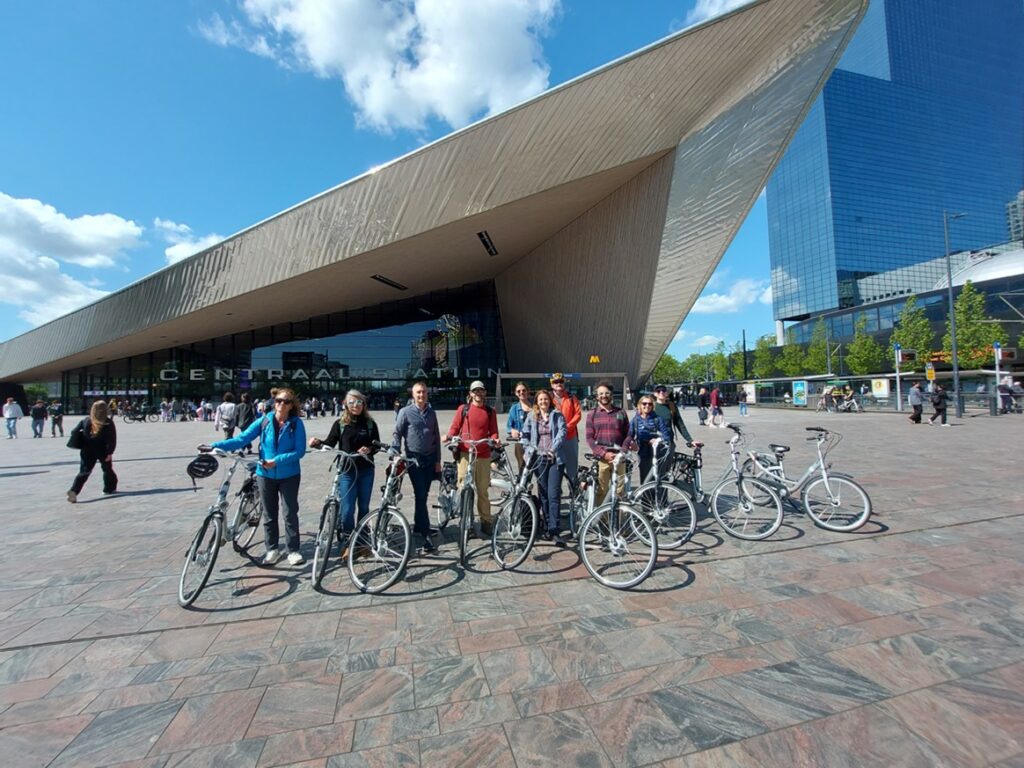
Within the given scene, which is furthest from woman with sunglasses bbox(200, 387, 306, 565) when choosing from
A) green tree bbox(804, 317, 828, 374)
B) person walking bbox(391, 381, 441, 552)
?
green tree bbox(804, 317, 828, 374)

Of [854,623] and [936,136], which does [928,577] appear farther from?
[936,136]

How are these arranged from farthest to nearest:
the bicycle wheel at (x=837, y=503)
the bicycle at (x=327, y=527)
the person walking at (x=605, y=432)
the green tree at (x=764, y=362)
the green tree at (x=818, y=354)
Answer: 1. the green tree at (x=764, y=362)
2. the green tree at (x=818, y=354)
3. the bicycle wheel at (x=837, y=503)
4. the person walking at (x=605, y=432)
5. the bicycle at (x=327, y=527)

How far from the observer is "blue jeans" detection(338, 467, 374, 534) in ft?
13.9

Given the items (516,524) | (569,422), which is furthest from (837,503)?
(516,524)

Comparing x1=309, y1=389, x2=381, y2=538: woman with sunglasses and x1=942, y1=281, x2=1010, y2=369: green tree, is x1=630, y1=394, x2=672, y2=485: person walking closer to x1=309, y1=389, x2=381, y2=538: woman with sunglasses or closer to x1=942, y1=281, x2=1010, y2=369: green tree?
x1=309, y1=389, x2=381, y2=538: woman with sunglasses

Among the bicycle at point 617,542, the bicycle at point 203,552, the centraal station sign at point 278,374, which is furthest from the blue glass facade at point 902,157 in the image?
the bicycle at point 203,552

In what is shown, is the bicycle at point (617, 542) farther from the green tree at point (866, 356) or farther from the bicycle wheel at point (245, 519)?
the green tree at point (866, 356)

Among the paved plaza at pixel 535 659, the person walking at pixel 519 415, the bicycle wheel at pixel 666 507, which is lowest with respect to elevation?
the paved plaza at pixel 535 659

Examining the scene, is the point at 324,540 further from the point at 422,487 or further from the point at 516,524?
the point at 516,524

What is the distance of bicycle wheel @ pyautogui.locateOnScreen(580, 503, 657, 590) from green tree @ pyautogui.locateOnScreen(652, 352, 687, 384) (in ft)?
287

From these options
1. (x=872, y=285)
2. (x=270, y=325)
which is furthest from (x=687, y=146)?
(x=872, y=285)

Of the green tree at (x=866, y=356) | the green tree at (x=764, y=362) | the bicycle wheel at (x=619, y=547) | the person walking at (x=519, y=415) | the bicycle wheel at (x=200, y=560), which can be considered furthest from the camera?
the green tree at (x=764, y=362)

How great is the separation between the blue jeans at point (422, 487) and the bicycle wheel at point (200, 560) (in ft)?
5.34

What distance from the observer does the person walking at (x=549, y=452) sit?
4.67 m
